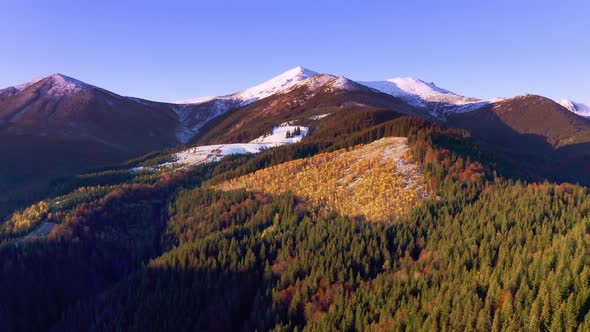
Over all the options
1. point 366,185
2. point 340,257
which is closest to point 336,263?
point 340,257

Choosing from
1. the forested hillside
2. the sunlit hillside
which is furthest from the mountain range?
the sunlit hillside

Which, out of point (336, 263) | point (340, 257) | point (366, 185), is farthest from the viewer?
point (366, 185)

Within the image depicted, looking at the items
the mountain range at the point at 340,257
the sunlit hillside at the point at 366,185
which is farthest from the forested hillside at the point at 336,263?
the sunlit hillside at the point at 366,185

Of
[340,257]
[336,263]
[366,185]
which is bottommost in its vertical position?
[336,263]

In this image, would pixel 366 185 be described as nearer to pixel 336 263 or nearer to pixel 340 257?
pixel 340 257

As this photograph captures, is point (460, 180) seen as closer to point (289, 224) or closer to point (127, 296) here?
point (289, 224)

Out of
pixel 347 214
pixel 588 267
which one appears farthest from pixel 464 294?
pixel 347 214

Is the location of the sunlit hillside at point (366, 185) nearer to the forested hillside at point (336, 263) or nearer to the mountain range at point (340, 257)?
the mountain range at point (340, 257)
